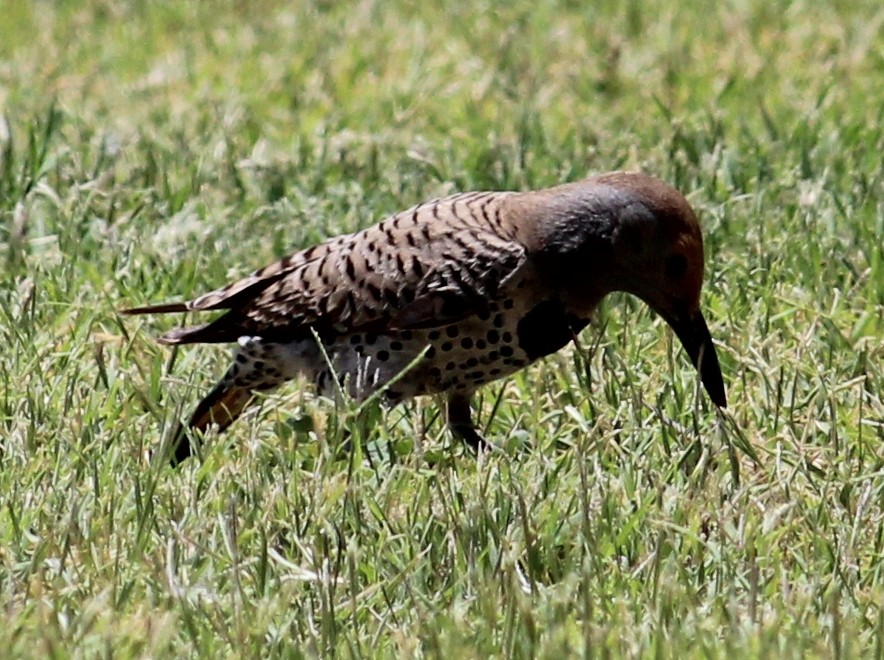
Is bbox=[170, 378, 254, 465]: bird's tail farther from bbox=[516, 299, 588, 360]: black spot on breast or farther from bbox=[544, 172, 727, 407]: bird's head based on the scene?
bbox=[544, 172, 727, 407]: bird's head

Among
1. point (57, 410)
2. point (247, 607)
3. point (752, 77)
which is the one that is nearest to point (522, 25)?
point (752, 77)

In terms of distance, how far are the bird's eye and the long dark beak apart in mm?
127

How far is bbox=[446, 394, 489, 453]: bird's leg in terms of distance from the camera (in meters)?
5.11

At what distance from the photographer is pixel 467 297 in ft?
16.4

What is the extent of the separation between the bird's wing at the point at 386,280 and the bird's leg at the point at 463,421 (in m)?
0.26

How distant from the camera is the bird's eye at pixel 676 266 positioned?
5.12 meters

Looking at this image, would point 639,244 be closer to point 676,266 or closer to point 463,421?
point 676,266

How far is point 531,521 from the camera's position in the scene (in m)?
4.38

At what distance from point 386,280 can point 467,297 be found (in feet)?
0.82

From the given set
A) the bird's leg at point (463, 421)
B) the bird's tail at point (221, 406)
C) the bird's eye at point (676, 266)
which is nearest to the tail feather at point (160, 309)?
the bird's tail at point (221, 406)

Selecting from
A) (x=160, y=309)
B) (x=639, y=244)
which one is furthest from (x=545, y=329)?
(x=160, y=309)

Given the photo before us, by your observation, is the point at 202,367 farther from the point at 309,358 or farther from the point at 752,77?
the point at 752,77

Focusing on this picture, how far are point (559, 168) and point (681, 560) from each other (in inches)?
118

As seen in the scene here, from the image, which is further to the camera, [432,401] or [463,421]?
[432,401]
